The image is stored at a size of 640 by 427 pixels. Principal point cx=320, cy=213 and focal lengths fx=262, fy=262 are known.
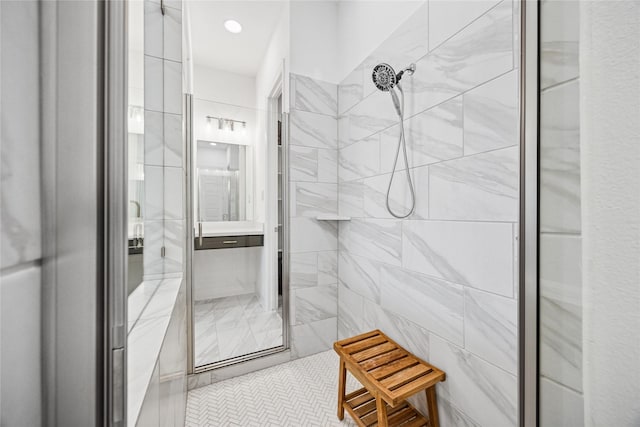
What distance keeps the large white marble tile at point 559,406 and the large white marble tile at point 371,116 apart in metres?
1.24

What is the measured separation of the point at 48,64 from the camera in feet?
0.89

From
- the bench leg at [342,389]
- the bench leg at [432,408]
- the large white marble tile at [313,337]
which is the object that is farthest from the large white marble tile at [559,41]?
the large white marble tile at [313,337]

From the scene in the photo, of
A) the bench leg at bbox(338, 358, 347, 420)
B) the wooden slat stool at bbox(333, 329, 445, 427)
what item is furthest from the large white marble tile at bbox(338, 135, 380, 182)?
the bench leg at bbox(338, 358, 347, 420)

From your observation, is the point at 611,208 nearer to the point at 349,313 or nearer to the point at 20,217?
the point at 20,217

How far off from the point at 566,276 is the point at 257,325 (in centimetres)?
178

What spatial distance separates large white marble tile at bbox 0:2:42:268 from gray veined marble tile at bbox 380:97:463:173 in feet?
3.84

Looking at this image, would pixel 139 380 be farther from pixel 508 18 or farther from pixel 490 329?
pixel 508 18

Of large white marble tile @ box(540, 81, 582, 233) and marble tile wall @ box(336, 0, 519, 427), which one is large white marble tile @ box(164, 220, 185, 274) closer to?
marble tile wall @ box(336, 0, 519, 427)

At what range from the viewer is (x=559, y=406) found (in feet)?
1.41

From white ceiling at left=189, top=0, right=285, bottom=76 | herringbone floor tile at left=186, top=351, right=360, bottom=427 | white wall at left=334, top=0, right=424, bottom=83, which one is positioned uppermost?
white ceiling at left=189, top=0, right=285, bottom=76

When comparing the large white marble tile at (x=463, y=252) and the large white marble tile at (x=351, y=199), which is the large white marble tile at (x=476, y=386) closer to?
the large white marble tile at (x=463, y=252)

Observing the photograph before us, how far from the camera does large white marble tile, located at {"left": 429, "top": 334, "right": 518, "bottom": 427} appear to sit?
0.90 m

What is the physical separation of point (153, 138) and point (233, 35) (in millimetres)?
1657

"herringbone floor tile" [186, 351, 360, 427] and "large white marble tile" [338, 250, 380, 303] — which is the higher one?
"large white marble tile" [338, 250, 380, 303]
